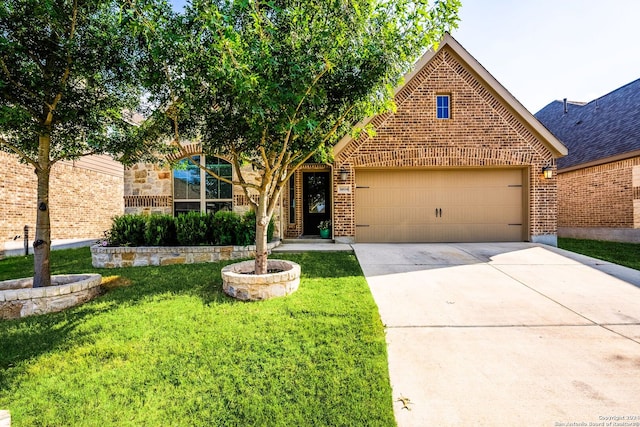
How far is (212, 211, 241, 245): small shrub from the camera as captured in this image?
7246 mm

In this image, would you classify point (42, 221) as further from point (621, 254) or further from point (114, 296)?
point (621, 254)

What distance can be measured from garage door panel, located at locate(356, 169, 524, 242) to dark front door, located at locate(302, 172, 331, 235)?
1.34 meters

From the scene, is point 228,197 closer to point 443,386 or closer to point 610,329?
point 443,386

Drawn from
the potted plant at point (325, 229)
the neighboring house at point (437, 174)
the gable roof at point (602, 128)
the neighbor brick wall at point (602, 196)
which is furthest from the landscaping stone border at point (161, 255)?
the gable roof at point (602, 128)

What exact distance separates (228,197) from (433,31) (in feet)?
23.3

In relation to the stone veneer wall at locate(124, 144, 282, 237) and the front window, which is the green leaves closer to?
the stone veneer wall at locate(124, 144, 282, 237)

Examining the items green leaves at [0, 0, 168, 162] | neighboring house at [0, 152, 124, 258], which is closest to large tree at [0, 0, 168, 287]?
green leaves at [0, 0, 168, 162]

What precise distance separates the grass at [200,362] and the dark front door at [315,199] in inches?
219

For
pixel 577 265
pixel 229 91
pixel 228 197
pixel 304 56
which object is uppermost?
pixel 304 56

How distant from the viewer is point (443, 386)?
8.36 feet

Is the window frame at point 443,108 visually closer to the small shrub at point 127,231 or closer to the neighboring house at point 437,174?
the neighboring house at point 437,174

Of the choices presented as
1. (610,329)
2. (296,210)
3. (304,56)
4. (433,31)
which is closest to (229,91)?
(304,56)

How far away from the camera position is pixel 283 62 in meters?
3.79

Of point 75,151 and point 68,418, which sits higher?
point 75,151
